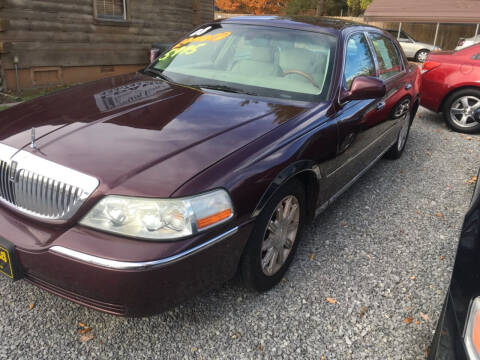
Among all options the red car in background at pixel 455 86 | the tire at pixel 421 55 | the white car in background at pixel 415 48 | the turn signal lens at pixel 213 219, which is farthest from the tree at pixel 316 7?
the turn signal lens at pixel 213 219

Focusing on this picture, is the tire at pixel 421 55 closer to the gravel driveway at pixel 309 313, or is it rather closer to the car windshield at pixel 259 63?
the gravel driveway at pixel 309 313

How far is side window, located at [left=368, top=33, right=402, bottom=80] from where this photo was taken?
4109mm

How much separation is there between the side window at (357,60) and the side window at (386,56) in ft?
0.90

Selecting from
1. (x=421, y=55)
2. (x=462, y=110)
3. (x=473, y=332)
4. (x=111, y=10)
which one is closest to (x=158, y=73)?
(x=473, y=332)

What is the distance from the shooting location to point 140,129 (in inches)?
91.3

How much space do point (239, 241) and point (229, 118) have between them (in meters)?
0.80

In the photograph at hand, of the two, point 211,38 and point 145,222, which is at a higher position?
point 211,38

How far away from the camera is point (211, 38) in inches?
144

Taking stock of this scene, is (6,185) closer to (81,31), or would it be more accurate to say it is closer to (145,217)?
(145,217)

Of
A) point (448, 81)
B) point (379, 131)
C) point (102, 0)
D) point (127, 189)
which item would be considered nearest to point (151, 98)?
point (127, 189)

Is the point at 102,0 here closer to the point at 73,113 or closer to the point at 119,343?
the point at 73,113

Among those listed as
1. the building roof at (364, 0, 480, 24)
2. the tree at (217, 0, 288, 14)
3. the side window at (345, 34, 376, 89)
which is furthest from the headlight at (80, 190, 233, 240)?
the tree at (217, 0, 288, 14)

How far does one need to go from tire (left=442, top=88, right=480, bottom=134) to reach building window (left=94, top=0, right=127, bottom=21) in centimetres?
748

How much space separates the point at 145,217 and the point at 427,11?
86.7 feet
